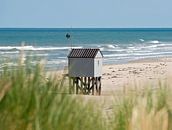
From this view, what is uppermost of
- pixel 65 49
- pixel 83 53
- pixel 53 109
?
pixel 65 49

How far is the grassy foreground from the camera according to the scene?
383 centimetres

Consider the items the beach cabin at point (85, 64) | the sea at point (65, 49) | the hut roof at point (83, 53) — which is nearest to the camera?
the sea at point (65, 49)

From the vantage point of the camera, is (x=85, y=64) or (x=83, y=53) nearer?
(x=85, y=64)

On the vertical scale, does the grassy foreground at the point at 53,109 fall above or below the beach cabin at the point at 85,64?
below

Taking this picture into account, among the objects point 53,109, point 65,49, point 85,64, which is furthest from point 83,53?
point 65,49

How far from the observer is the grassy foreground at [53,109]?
383 centimetres

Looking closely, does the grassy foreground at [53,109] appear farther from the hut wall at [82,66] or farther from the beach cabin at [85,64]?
the hut wall at [82,66]

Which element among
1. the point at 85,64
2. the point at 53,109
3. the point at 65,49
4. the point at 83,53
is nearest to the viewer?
the point at 53,109

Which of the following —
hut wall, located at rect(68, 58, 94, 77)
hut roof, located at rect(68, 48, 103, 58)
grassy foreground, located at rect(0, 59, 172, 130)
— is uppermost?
hut roof, located at rect(68, 48, 103, 58)

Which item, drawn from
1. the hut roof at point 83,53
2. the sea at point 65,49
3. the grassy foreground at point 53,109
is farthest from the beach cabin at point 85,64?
the grassy foreground at point 53,109

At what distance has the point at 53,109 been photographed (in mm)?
4156

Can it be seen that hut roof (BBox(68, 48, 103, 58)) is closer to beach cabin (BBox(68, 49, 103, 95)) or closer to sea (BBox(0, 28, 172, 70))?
beach cabin (BBox(68, 49, 103, 95))

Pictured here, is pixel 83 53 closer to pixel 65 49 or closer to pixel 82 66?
pixel 82 66

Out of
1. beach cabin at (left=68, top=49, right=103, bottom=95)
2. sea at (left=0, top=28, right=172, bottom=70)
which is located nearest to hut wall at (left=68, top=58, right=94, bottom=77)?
beach cabin at (left=68, top=49, right=103, bottom=95)
